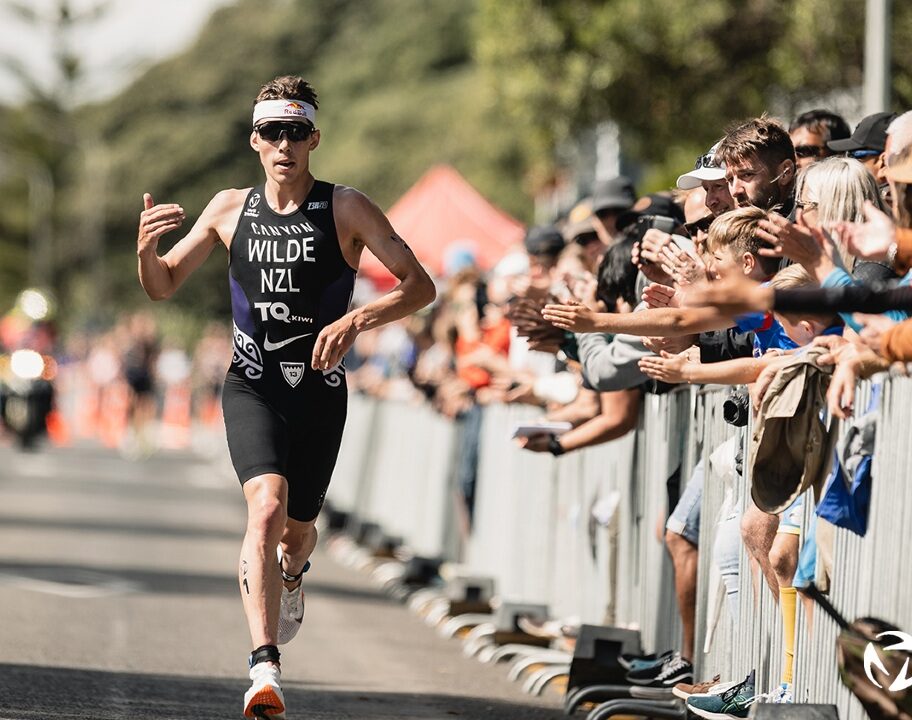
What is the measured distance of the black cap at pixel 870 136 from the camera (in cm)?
863

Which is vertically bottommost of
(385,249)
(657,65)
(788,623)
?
(788,623)

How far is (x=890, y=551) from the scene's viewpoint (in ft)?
19.6

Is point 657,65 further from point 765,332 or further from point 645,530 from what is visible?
point 765,332

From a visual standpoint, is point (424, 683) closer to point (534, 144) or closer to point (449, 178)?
point (449, 178)

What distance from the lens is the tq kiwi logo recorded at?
5805 millimetres

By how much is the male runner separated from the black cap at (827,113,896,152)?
1.80m

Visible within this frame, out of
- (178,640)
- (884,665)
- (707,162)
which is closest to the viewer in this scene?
(884,665)

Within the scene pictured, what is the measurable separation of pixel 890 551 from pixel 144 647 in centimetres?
599

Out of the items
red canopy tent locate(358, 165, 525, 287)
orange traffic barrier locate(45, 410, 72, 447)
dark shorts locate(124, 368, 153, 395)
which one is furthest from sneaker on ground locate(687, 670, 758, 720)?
dark shorts locate(124, 368, 153, 395)

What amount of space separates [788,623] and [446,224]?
17.4m

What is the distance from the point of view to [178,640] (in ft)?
38.2

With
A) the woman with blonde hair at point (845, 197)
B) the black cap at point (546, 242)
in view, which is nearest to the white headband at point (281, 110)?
the woman with blonde hair at point (845, 197)

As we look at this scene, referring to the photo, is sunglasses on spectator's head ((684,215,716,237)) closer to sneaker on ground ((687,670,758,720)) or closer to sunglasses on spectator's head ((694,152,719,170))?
sunglasses on spectator's head ((694,152,719,170))

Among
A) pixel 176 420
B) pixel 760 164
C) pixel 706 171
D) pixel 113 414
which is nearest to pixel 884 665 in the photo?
pixel 760 164
